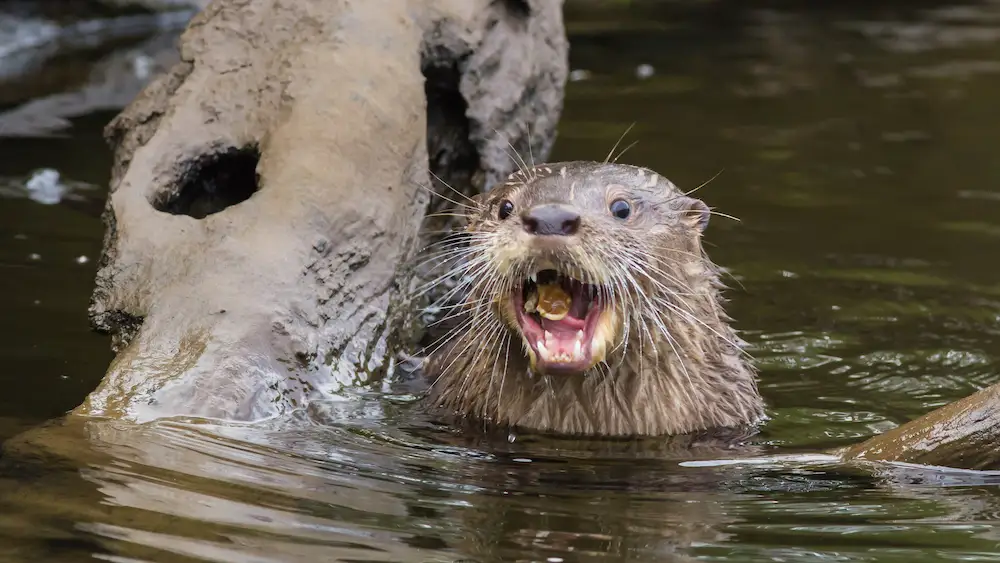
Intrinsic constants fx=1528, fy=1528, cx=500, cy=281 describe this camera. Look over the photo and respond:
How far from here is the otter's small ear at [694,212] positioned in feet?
12.9

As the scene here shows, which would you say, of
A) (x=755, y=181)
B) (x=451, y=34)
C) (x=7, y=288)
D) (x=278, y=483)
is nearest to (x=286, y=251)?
(x=278, y=483)

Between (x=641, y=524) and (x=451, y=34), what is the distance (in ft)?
7.52

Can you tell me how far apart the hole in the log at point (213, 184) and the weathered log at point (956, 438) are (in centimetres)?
192

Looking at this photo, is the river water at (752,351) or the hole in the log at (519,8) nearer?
the river water at (752,351)

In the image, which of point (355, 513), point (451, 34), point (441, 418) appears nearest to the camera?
point (355, 513)

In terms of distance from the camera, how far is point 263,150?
4215 mm

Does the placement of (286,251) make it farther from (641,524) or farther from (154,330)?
(641,524)

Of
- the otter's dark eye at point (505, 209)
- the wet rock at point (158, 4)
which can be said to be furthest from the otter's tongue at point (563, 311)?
the wet rock at point (158, 4)

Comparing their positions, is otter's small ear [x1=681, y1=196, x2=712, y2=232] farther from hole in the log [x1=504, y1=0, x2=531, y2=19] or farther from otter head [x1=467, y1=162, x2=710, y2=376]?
hole in the log [x1=504, y1=0, x2=531, y2=19]

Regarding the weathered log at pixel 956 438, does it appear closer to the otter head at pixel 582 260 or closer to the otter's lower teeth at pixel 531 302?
the otter head at pixel 582 260

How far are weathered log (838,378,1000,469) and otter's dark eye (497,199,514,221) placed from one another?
3.27ft

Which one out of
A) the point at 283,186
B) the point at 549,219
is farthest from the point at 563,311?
the point at 283,186

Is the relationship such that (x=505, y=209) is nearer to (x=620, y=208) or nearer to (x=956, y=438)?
(x=620, y=208)

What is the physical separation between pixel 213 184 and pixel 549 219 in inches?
58.4
